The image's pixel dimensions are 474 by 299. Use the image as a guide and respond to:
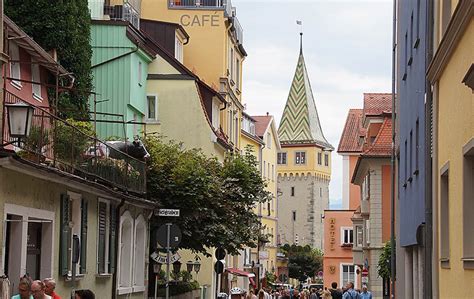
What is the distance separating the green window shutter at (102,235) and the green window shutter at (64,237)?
2.90m

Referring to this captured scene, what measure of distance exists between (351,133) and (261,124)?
10872mm

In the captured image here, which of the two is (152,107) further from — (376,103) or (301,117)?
(301,117)

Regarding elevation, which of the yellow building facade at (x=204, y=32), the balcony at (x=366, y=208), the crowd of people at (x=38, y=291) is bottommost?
the crowd of people at (x=38, y=291)

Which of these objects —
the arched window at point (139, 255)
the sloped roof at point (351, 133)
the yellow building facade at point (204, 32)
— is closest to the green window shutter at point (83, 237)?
the arched window at point (139, 255)

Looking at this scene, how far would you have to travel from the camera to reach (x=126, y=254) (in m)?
26.8

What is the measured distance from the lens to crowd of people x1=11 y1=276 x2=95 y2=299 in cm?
1355

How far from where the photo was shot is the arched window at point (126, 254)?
26.3 meters

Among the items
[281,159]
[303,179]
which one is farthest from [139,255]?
[281,159]

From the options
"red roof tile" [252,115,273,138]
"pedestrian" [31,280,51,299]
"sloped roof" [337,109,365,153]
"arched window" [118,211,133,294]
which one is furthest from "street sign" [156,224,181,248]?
"red roof tile" [252,115,273,138]

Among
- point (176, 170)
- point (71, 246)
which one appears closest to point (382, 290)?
point (176, 170)

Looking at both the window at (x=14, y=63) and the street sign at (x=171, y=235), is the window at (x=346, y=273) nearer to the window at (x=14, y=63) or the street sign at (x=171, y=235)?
the window at (x=14, y=63)

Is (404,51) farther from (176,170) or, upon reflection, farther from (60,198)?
(60,198)

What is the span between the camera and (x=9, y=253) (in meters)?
17.5

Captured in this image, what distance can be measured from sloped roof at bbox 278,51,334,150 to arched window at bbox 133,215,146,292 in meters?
120
